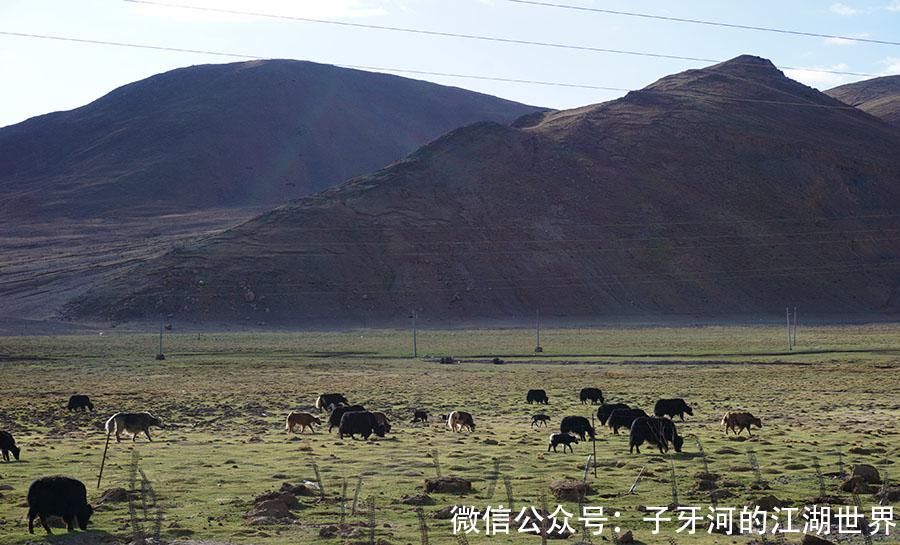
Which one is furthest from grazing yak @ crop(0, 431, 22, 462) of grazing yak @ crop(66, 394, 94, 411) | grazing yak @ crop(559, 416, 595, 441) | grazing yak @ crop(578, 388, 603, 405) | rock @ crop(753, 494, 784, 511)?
grazing yak @ crop(578, 388, 603, 405)

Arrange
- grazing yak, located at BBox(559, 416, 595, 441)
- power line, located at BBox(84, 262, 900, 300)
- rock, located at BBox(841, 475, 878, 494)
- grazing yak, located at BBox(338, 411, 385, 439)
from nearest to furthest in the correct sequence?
rock, located at BBox(841, 475, 878, 494) → grazing yak, located at BBox(559, 416, 595, 441) → grazing yak, located at BBox(338, 411, 385, 439) → power line, located at BBox(84, 262, 900, 300)

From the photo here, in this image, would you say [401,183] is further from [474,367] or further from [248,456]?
[248,456]

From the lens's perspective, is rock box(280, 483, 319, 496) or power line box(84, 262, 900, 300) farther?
power line box(84, 262, 900, 300)

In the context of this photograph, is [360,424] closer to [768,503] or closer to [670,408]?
[670,408]

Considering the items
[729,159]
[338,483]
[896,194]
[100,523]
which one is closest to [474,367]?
[338,483]

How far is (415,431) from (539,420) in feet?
13.0

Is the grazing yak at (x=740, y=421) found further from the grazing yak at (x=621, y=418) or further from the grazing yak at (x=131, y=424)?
the grazing yak at (x=131, y=424)

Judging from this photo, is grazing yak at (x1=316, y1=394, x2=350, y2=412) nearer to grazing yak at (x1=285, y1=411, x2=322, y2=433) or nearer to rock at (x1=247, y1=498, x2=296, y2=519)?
grazing yak at (x1=285, y1=411, x2=322, y2=433)

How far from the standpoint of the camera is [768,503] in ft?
54.6

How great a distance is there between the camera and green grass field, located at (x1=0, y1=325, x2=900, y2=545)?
57.5ft

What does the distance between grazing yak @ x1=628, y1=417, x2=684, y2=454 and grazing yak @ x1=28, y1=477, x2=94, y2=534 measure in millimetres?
12660

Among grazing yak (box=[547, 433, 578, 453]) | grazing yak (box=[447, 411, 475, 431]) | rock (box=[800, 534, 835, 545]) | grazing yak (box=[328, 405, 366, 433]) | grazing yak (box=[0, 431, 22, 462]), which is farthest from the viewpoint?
grazing yak (box=[328, 405, 366, 433])

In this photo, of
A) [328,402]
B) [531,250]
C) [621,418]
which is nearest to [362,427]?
[621,418]

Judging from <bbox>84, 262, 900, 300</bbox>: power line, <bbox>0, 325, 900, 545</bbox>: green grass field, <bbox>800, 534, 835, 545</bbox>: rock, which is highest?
<bbox>84, 262, 900, 300</bbox>: power line
